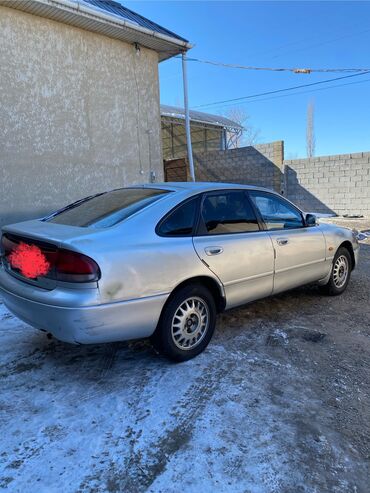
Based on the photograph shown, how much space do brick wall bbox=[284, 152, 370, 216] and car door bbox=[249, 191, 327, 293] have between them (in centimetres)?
985

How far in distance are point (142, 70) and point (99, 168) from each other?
2.80 meters

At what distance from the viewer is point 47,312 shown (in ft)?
8.86

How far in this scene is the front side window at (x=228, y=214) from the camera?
355 cm

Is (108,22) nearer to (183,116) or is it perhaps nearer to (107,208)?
(107,208)

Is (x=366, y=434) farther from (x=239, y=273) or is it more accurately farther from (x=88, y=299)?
(x=88, y=299)

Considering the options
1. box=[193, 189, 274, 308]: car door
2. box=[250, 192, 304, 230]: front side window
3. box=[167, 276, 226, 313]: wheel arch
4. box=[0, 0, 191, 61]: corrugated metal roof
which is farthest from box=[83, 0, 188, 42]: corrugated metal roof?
box=[167, 276, 226, 313]: wheel arch

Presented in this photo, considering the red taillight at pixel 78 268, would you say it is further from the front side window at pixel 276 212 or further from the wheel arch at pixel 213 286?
the front side window at pixel 276 212

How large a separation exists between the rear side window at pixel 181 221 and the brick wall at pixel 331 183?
11.6 m

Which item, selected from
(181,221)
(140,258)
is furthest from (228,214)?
(140,258)

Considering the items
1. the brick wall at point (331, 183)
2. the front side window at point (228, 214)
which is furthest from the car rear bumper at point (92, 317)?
Result: the brick wall at point (331, 183)

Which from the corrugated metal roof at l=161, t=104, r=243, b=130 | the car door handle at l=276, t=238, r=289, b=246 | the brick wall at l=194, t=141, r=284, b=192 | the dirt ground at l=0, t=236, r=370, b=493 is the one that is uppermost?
the corrugated metal roof at l=161, t=104, r=243, b=130

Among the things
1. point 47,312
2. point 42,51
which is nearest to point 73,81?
point 42,51

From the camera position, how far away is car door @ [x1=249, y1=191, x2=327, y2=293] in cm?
411

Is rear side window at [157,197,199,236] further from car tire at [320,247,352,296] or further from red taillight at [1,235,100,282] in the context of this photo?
car tire at [320,247,352,296]
